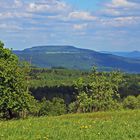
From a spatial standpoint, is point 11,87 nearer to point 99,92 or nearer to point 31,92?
point 31,92

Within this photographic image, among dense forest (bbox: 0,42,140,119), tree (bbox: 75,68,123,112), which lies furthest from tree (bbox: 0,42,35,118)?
tree (bbox: 75,68,123,112)

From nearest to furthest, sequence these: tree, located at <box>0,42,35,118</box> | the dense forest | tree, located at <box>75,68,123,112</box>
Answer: tree, located at <box>0,42,35,118</box> < the dense forest < tree, located at <box>75,68,123,112</box>

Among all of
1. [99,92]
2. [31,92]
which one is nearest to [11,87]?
[31,92]

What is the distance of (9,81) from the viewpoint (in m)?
47.1

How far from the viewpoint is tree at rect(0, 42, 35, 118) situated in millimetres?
46094

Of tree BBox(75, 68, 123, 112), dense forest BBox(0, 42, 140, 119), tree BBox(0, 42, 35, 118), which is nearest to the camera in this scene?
tree BBox(0, 42, 35, 118)

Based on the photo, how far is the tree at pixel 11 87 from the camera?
4609 cm

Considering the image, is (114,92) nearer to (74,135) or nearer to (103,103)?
(103,103)

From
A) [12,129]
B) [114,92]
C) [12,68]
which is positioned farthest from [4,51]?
[114,92]

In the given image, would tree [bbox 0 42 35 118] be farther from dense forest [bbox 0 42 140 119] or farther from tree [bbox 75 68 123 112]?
tree [bbox 75 68 123 112]

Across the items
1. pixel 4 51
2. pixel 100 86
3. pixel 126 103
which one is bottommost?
pixel 126 103

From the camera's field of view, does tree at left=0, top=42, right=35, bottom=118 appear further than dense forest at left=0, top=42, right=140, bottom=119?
No

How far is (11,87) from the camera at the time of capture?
47125 mm

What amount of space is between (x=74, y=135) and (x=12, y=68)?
1183 inches
